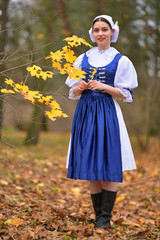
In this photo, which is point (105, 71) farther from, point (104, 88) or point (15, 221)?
point (15, 221)

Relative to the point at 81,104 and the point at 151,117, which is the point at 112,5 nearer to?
the point at 151,117

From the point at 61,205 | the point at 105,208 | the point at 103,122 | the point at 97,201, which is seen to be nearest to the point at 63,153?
the point at 61,205

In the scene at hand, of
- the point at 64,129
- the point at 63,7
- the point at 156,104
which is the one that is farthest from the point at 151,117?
the point at 64,129

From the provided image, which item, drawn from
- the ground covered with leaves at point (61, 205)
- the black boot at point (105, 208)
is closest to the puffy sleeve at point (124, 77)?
the black boot at point (105, 208)

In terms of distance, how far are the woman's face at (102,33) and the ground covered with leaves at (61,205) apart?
127 centimetres

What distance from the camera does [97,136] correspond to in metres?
2.76

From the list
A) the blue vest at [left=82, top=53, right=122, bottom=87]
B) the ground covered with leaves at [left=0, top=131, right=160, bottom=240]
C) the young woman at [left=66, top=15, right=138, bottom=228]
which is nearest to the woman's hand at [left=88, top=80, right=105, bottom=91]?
the young woman at [left=66, top=15, right=138, bottom=228]

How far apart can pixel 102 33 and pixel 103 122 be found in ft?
2.79

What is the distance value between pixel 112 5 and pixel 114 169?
6076 mm

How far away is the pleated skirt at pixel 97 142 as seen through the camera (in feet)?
8.90

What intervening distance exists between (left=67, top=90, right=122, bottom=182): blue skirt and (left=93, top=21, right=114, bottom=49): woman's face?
1.62ft

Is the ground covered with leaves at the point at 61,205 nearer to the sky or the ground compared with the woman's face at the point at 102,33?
nearer to the ground

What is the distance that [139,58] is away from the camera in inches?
411

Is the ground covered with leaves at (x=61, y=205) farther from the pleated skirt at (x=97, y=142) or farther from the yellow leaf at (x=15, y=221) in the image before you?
the pleated skirt at (x=97, y=142)
